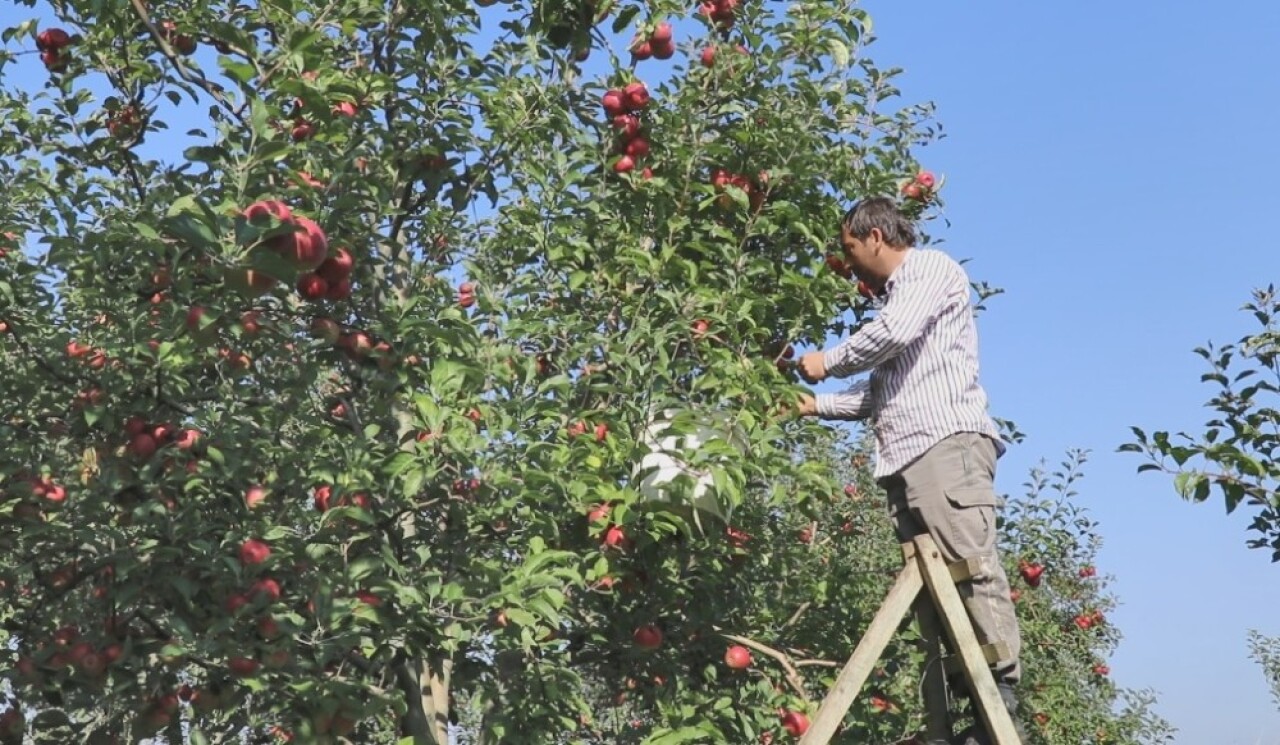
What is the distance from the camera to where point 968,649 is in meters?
3.59

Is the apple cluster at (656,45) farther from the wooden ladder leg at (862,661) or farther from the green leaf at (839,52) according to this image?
the wooden ladder leg at (862,661)

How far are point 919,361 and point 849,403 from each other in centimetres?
36

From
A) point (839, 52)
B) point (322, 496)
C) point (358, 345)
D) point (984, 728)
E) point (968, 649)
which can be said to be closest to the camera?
point (968, 649)

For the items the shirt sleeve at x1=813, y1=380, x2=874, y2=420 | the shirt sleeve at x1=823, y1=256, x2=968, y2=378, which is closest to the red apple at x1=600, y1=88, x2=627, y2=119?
the shirt sleeve at x1=813, y1=380, x2=874, y2=420

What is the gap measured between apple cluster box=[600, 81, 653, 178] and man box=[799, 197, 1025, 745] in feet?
4.13

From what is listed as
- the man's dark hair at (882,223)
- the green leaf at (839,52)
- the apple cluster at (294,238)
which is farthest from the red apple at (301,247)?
the green leaf at (839,52)

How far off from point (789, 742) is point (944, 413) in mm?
1570

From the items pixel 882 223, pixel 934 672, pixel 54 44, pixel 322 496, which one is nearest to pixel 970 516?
pixel 934 672

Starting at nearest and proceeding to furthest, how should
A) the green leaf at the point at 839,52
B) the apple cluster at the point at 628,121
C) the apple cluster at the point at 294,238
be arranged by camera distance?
the apple cluster at the point at 294,238 → the apple cluster at the point at 628,121 → the green leaf at the point at 839,52

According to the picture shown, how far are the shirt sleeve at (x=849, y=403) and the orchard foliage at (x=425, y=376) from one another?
0.58 feet

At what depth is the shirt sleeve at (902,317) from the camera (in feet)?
12.5

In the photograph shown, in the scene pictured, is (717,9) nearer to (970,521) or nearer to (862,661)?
(970,521)

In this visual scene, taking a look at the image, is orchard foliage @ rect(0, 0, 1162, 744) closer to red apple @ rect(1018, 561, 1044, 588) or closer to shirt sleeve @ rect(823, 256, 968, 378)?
shirt sleeve @ rect(823, 256, 968, 378)

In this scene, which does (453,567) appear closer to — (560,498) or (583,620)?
(560,498)
